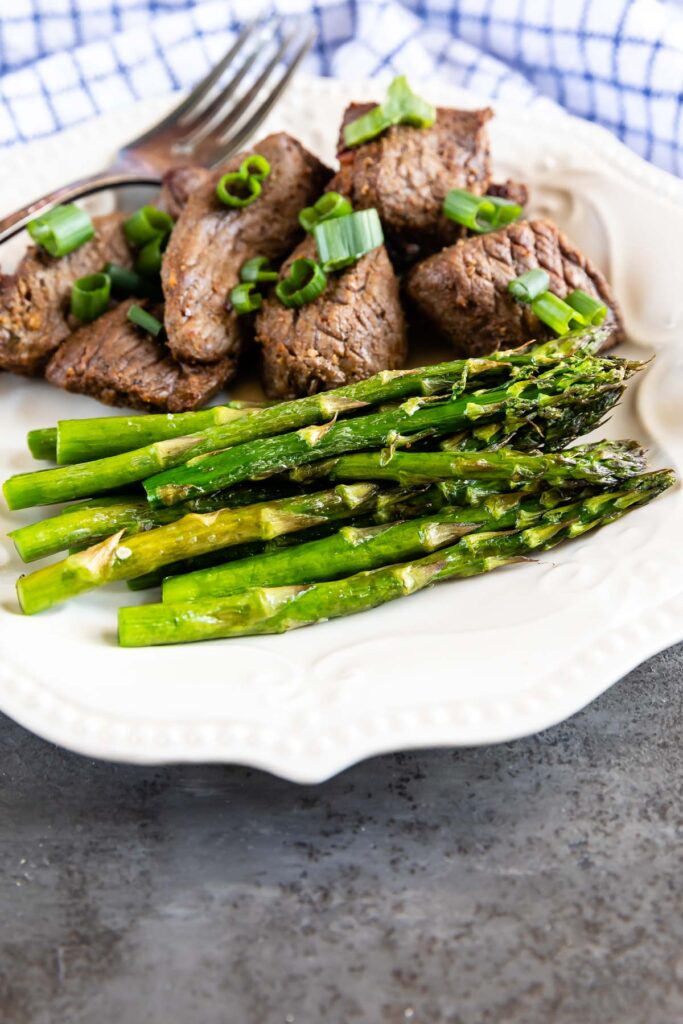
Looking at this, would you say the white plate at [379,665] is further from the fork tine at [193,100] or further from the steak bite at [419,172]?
the fork tine at [193,100]

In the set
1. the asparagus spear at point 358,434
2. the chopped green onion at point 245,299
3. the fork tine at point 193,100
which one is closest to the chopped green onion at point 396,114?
the chopped green onion at point 245,299

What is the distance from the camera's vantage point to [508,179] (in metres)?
5.22

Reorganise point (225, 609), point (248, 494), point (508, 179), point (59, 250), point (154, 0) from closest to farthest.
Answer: point (225, 609)
point (248, 494)
point (59, 250)
point (508, 179)
point (154, 0)

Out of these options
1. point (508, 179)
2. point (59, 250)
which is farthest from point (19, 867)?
point (508, 179)

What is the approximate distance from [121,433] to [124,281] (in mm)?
1257

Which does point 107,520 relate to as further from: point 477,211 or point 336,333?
point 477,211

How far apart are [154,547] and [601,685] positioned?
164 cm

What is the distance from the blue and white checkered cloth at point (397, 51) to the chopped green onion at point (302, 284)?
242 centimetres

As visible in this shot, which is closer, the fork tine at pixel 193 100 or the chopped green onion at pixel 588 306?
the chopped green onion at pixel 588 306

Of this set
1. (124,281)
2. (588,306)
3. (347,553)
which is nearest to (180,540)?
(347,553)

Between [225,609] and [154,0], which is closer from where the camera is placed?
[225,609]

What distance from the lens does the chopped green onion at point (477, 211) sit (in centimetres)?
466

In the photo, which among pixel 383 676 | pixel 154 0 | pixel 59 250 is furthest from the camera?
pixel 154 0

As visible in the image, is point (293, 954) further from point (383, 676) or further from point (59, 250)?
point (59, 250)
